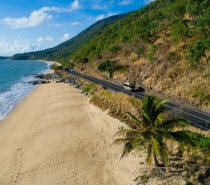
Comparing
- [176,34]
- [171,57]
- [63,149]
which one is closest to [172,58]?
[171,57]

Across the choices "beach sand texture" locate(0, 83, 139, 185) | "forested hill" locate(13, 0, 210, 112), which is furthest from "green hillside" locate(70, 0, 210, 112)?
"beach sand texture" locate(0, 83, 139, 185)

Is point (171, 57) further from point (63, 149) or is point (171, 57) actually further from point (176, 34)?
point (63, 149)

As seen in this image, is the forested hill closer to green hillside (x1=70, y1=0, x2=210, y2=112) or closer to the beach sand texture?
green hillside (x1=70, y1=0, x2=210, y2=112)

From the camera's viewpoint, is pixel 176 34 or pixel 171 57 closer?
pixel 171 57

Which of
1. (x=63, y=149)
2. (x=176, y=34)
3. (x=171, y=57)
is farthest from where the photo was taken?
(x=176, y=34)

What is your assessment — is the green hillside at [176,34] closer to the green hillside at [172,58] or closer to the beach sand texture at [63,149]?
the green hillside at [172,58]

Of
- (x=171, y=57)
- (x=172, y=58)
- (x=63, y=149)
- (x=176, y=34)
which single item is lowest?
(x=63, y=149)

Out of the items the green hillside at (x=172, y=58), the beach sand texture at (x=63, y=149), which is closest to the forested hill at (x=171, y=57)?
the green hillside at (x=172, y=58)

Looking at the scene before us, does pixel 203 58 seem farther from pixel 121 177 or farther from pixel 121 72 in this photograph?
pixel 121 177

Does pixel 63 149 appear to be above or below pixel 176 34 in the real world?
below
